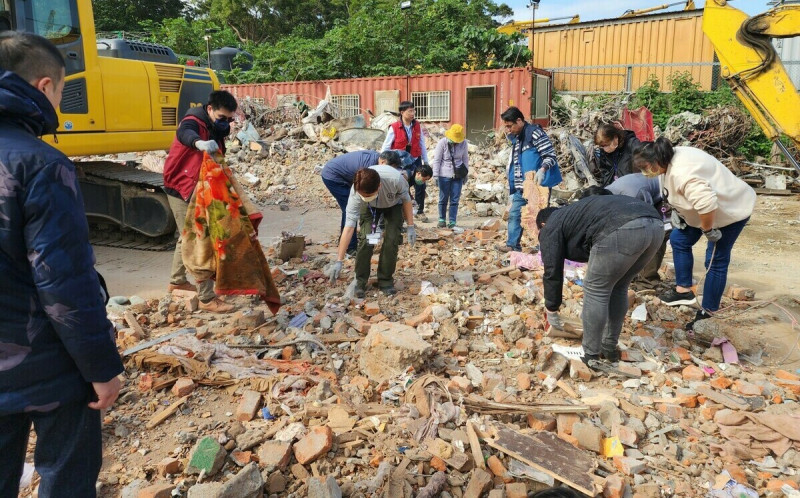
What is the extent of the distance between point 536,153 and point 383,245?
234 centimetres

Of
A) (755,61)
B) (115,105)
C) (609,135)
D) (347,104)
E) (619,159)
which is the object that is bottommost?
(619,159)

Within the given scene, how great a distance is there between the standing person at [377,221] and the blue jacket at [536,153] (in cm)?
188

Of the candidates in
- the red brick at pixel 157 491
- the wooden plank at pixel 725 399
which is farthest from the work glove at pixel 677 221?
the red brick at pixel 157 491

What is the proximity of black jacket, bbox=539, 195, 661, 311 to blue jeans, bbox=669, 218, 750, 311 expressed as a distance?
1302 mm

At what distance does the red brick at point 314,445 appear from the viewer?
2766 millimetres

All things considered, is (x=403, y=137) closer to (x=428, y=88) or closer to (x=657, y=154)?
(x=657, y=154)

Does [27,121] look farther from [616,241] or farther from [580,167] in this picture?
[580,167]

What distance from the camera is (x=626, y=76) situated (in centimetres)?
1719

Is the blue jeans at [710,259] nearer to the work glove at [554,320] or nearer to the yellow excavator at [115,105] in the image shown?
the work glove at [554,320]

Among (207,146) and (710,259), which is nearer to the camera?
(207,146)

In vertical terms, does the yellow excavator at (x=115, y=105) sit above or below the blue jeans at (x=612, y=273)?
above

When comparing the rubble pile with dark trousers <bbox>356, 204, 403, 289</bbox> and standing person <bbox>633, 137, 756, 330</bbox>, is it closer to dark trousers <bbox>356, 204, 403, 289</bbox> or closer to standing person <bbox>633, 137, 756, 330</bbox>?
dark trousers <bbox>356, 204, 403, 289</bbox>

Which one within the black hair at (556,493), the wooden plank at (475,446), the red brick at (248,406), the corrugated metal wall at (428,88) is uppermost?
the corrugated metal wall at (428,88)

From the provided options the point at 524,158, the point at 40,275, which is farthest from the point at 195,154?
the point at 524,158
